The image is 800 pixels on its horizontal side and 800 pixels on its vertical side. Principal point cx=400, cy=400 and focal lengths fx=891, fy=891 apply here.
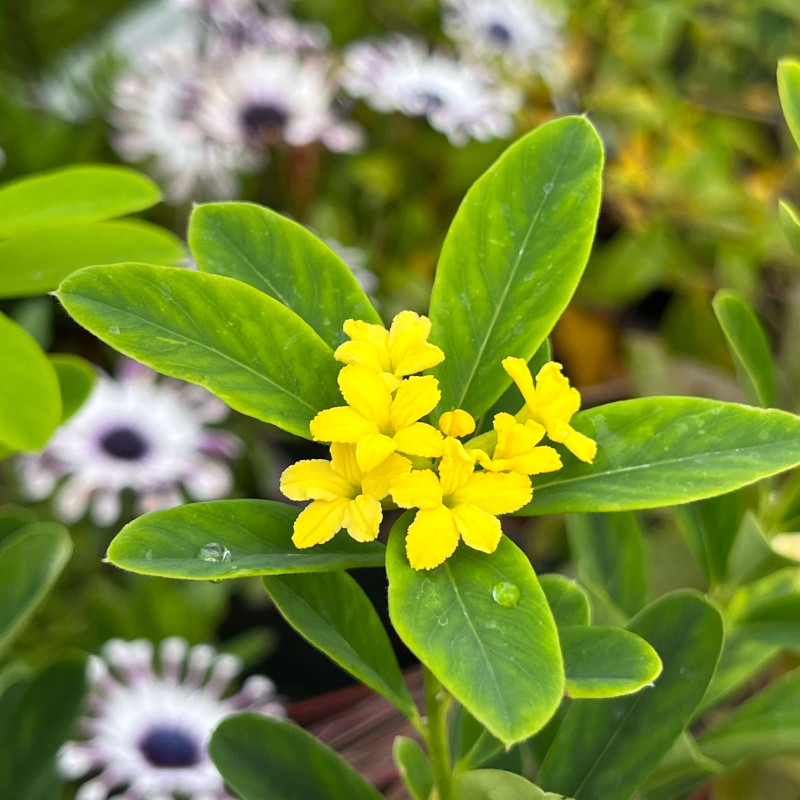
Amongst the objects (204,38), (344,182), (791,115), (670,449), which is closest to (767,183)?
(344,182)

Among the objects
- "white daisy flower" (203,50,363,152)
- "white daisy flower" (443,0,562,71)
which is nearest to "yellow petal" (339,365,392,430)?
"white daisy flower" (203,50,363,152)

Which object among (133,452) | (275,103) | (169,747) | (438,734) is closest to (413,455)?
(438,734)

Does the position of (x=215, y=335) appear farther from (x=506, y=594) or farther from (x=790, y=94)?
(x=790, y=94)

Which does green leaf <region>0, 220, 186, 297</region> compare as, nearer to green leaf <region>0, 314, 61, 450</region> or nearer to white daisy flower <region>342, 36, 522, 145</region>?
green leaf <region>0, 314, 61, 450</region>

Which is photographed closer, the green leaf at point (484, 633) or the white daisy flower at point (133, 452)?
the green leaf at point (484, 633)

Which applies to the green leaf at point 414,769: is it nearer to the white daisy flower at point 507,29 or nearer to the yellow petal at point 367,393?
the yellow petal at point 367,393

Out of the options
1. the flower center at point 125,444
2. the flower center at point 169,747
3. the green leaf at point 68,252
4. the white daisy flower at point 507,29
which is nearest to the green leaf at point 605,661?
the green leaf at point 68,252
